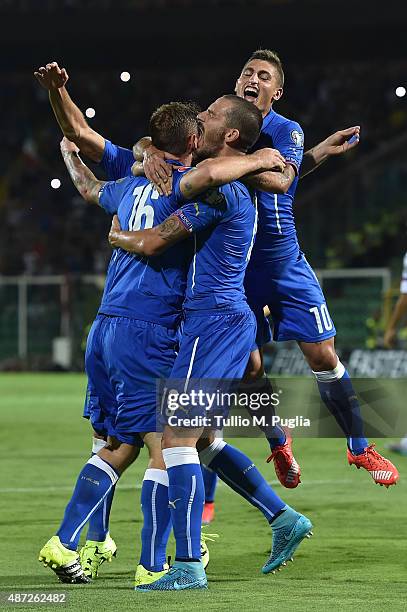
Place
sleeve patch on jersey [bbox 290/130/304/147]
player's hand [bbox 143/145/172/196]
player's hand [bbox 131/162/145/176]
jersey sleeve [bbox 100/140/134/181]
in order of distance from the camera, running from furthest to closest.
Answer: sleeve patch on jersey [bbox 290/130/304/147] → jersey sleeve [bbox 100/140/134/181] → player's hand [bbox 131/162/145/176] → player's hand [bbox 143/145/172/196]

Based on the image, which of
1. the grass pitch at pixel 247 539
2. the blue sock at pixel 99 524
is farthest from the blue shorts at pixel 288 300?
the blue sock at pixel 99 524

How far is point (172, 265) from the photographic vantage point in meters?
6.03

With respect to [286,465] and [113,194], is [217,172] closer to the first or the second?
Result: [113,194]

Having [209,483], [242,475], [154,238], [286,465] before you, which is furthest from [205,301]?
[209,483]

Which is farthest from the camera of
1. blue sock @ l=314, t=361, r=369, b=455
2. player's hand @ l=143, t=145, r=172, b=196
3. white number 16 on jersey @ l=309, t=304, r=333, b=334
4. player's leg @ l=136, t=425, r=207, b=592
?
white number 16 on jersey @ l=309, t=304, r=333, b=334

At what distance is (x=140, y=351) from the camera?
5918mm

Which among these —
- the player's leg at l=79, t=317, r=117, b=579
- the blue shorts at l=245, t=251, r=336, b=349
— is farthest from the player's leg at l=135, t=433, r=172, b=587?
the blue shorts at l=245, t=251, r=336, b=349

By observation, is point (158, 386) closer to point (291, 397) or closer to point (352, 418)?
point (291, 397)

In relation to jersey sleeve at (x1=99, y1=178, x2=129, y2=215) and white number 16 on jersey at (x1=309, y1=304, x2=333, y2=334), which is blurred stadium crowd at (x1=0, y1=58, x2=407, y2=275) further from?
jersey sleeve at (x1=99, y1=178, x2=129, y2=215)

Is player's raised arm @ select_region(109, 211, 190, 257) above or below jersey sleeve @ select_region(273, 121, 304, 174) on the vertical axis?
below

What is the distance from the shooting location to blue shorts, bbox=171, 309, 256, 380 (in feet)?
19.0

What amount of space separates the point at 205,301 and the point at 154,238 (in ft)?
1.22

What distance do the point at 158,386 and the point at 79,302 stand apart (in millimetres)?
20291

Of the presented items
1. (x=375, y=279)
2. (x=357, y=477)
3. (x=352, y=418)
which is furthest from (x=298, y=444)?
(x=375, y=279)
